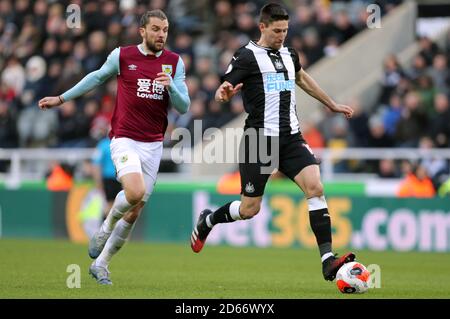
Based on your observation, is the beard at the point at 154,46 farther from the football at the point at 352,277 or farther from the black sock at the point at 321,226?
the football at the point at 352,277

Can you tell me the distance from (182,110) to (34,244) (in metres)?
8.11

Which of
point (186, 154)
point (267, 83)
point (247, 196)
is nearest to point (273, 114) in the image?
point (267, 83)

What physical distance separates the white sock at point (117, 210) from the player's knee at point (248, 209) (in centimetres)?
114

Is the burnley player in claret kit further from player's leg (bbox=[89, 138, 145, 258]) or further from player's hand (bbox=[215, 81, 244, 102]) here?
player's hand (bbox=[215, 81, 244, 102])


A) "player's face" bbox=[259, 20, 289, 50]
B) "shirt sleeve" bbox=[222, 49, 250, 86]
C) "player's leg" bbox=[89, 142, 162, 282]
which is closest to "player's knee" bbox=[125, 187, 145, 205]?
"player's leg" bbox=[89, 142, 162, 282]

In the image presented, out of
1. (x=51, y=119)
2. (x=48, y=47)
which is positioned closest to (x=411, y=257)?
(x=51, y=119)

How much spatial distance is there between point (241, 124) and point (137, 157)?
406 inches

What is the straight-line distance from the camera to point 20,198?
20.5m

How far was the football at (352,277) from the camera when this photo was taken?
9867 millimetres

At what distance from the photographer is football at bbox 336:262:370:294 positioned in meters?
9.87

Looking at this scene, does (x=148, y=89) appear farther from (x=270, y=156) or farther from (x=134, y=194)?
(x=270, y=156)

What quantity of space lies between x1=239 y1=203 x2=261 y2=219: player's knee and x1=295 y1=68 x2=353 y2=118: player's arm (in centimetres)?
121

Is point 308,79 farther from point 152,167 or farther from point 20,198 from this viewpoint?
point 20,198

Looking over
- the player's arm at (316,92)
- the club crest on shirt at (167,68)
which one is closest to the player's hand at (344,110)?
the player's arm at (316,92)
